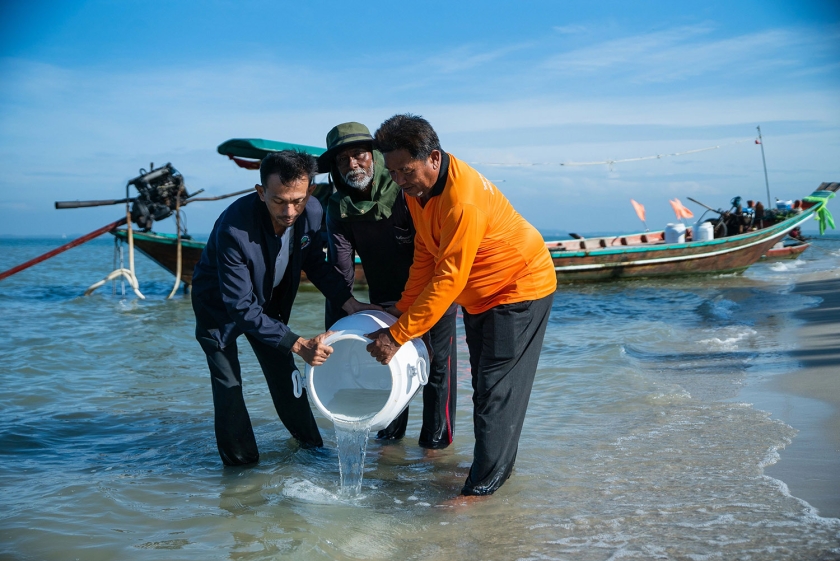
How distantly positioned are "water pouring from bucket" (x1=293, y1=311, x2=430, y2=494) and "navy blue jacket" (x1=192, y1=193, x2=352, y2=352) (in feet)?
1.00

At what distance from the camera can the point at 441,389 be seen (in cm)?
431

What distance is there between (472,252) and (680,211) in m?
17.9

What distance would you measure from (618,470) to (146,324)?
9.70m

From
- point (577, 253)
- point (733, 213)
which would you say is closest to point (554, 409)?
point (577, 253)

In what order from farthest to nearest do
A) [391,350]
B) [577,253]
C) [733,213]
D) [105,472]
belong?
[733,213] < [577,253] < [105,472] < [391,350]

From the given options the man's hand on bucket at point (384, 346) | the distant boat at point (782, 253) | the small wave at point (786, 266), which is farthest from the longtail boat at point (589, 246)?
the man's hand on bucket at point (384, 346)

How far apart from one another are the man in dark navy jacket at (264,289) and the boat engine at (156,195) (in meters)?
11.7

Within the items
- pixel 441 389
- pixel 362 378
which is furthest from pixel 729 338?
pixel 362 378

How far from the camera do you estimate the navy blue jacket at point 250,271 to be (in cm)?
356

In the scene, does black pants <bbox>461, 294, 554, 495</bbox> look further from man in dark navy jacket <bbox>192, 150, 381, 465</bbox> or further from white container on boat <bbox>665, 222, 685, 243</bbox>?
white container on boat <bbox>665, 222, 685, 243</bbox>

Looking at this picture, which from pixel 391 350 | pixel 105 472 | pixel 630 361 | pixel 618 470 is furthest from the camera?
pixel 630 361

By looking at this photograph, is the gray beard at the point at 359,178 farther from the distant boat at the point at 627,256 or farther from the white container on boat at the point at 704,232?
the white container on boat at the point at 704,232

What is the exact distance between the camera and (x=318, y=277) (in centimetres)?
414

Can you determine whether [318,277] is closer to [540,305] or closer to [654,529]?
[540,305]
